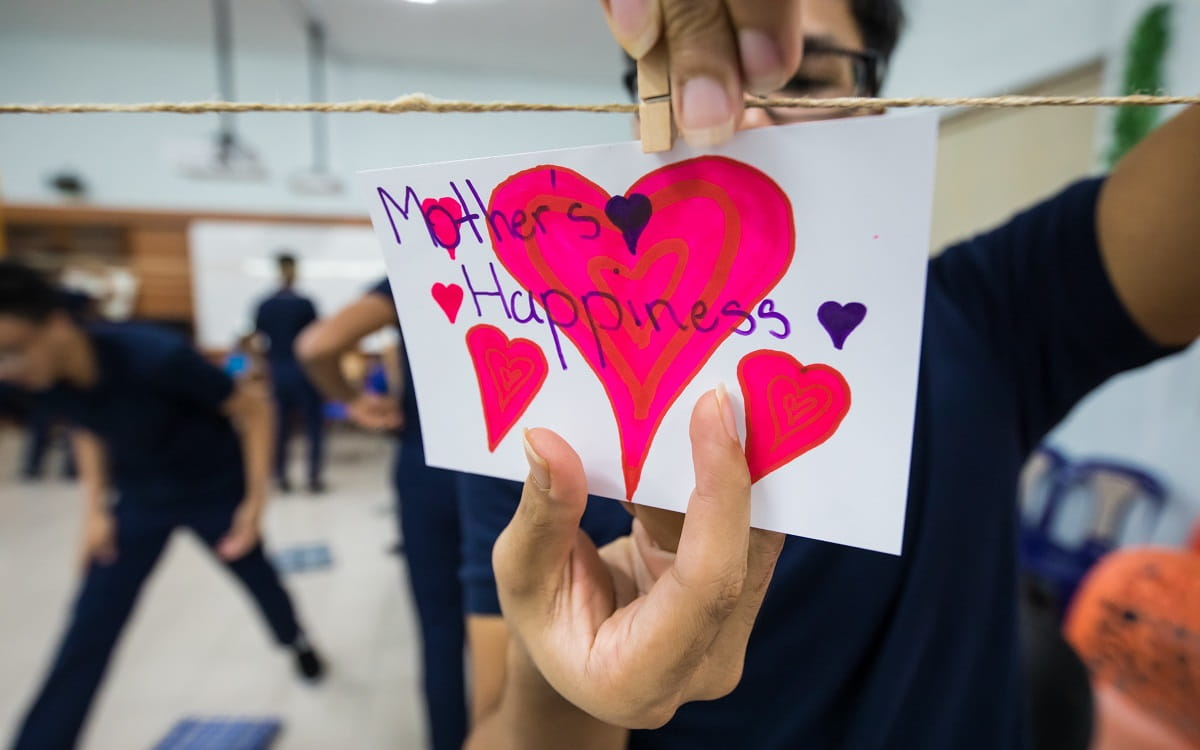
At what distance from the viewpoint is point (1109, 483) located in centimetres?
184

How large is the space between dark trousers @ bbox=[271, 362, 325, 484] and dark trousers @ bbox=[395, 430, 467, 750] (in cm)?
199

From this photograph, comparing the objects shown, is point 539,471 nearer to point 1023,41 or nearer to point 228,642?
point 228,642

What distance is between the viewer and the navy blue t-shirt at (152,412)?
1.17 meters

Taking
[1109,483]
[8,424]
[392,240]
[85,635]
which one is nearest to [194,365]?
[85,635]

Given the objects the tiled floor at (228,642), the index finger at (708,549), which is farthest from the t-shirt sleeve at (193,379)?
the index finger at (708,549)

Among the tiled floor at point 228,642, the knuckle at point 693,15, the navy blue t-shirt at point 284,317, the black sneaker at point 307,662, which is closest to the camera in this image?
the knuckle at point 693,15

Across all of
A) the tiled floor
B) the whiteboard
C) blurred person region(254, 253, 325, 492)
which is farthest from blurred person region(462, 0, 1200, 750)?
the whiteboard

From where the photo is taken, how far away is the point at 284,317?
2424 millimetres

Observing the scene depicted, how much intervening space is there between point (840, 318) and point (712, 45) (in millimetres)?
116

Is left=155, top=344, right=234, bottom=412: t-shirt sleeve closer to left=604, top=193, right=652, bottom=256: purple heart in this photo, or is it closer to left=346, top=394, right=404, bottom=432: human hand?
left=346, top=394, right=404, bottom=432: human hand

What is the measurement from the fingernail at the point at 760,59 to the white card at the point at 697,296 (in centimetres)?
2

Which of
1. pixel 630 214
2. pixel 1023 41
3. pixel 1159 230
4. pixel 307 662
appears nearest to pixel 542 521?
pixel 630 214

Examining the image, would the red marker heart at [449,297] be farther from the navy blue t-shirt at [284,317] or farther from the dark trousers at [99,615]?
the navy blue t-shirt at [284,317]

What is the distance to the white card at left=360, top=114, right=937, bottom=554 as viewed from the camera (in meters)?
0.22
